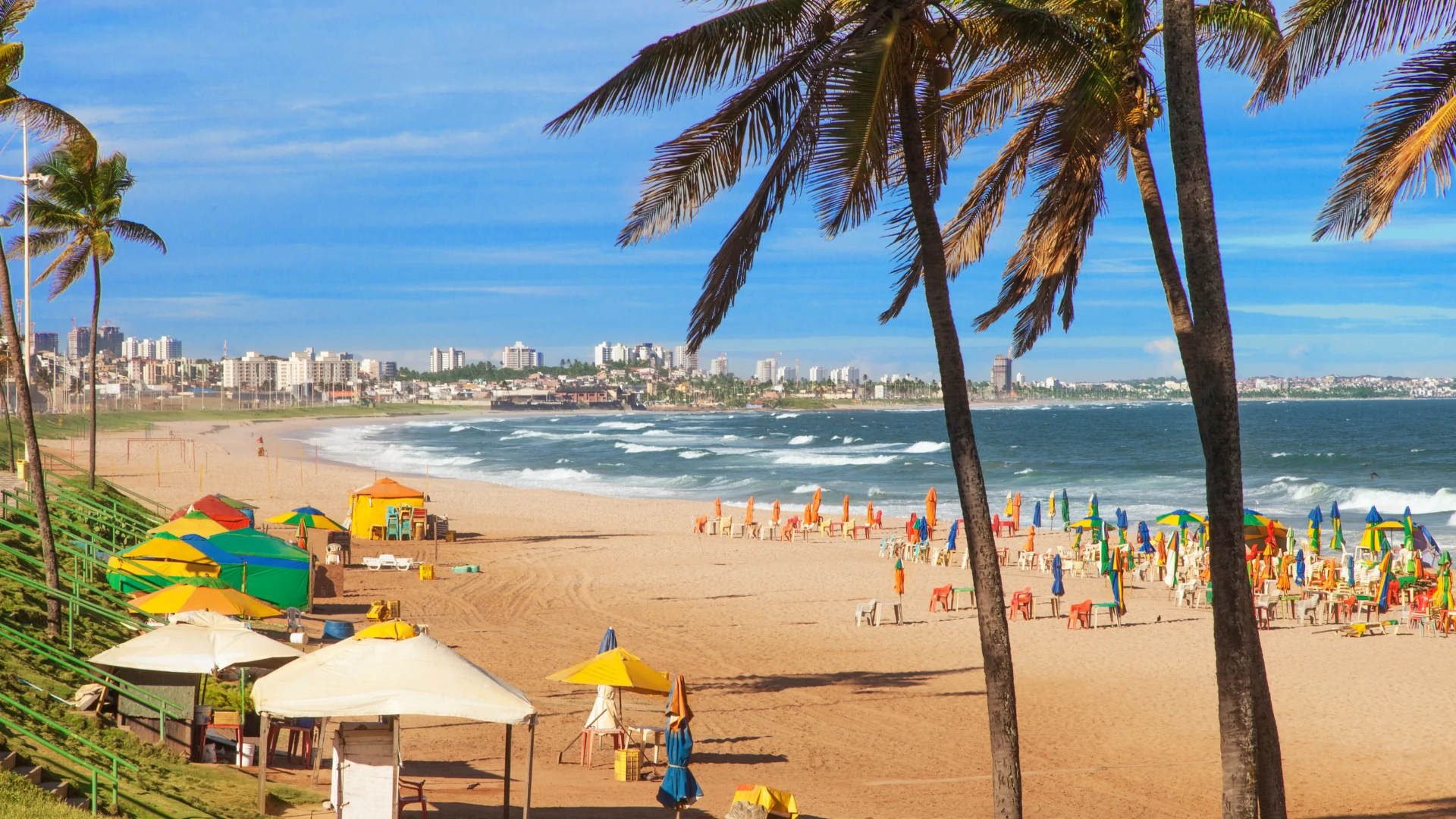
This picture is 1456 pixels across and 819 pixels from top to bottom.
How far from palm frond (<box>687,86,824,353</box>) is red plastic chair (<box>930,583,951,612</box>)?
13381mm

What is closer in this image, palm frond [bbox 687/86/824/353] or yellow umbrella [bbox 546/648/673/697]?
palm frond [bbox 687/86/824/353]

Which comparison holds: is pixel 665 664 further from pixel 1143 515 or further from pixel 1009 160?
pixel 1143 515

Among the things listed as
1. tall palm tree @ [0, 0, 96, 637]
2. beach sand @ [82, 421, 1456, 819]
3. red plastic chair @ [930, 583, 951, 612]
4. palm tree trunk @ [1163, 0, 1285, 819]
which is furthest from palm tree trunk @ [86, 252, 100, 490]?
palm tree trunk @ [1163, 0, 1285, 819]

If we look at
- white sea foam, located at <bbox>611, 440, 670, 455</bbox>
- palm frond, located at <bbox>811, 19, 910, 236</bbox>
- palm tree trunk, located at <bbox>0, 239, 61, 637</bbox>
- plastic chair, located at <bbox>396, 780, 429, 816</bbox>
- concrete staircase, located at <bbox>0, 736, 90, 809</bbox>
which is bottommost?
white sea foam, located at <bbox>611, 440, 670, 455</bbox>

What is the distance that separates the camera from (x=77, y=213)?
2236 cm

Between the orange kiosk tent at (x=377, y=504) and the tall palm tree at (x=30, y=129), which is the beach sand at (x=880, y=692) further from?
the tall palm tree at (x=30, y=129)

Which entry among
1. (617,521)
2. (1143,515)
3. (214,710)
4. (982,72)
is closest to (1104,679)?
(982,72)

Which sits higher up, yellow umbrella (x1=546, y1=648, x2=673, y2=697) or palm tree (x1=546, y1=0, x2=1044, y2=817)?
palm tree (x1=546, y1=0, x2=1044, y2=817)

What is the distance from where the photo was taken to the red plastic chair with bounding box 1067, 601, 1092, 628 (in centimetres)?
1734

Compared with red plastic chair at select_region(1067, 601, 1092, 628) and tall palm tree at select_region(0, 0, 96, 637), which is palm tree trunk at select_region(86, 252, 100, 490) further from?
red plastic chair at select_region(1067, 601, 1092, 628)

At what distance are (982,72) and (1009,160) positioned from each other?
28.8 inches

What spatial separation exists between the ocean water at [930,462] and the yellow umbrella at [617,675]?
28.0 meters

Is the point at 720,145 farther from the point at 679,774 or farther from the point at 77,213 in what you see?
the point at 77,213

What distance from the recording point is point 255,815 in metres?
7.70
